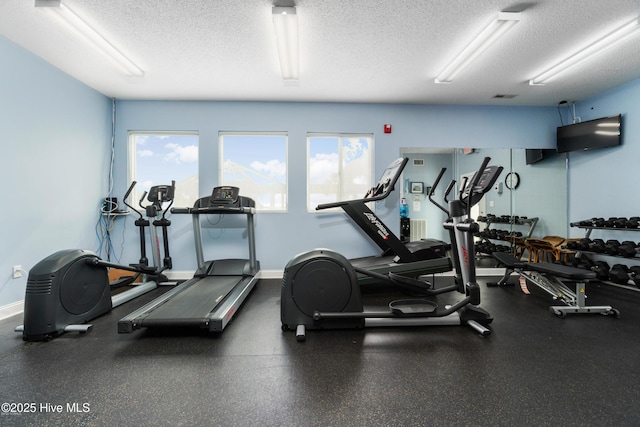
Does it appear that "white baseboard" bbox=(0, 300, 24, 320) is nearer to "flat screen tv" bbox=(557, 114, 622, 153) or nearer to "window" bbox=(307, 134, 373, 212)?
"window" bbox=(307, 134, 373, 212)

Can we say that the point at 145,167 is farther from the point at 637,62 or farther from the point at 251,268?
the point at 637,62

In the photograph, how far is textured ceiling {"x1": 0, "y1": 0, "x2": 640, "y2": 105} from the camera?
2.35m

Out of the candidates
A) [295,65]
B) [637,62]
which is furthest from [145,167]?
[637,62]

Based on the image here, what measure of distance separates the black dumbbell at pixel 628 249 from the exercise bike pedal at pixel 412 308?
2957mm

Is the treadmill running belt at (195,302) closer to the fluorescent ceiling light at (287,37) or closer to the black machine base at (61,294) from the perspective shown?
the black machine base at (61,294)

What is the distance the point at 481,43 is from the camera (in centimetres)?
274

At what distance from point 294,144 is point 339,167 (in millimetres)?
837

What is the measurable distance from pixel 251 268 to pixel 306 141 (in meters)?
2.18

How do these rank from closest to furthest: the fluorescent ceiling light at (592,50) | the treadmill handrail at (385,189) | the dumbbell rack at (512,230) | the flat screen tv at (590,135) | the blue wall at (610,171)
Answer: the fluorescent ceiling light at (592,50), the treadmill handrail at (385,189), the blue wall at (610,171), the flat screen tv at (590,135), the dumbbell rack at (512,230)

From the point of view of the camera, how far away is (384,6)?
2324mm

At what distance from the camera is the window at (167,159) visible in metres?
4.44

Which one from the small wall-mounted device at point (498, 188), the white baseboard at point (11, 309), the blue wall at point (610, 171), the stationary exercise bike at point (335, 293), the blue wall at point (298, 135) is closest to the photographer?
the stationary exercise bike at point (335, 293)

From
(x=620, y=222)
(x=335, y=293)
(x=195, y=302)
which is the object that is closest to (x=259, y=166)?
→ (x=195, y=302)

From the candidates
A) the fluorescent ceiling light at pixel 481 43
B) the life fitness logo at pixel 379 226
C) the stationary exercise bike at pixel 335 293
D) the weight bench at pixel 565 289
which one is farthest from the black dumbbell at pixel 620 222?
the life fitness logo at pixel 379 226
